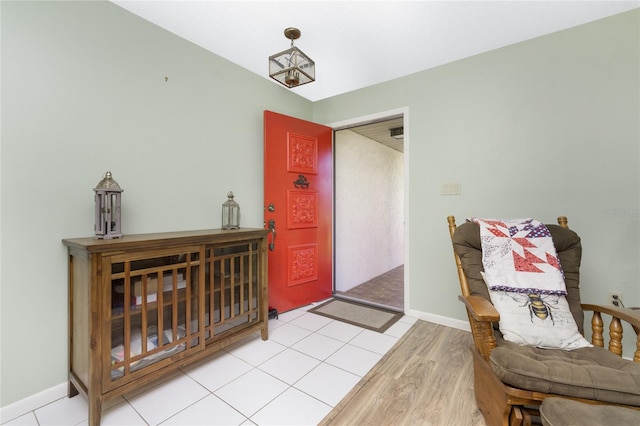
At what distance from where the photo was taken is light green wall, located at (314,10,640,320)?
1952 mm

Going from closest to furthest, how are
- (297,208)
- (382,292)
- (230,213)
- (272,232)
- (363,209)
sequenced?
1. (230,213)
2. (272,232)
3. (297,208)
4. (382,292)
5. (363,209)

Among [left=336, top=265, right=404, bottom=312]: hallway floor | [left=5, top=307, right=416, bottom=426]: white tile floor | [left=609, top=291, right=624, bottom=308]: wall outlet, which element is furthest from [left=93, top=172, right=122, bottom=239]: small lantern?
[left=609, top=291, right=624, bottom=308]: wall outlet

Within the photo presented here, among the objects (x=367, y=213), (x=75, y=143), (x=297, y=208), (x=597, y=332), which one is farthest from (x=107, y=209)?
(x=367, y=213)

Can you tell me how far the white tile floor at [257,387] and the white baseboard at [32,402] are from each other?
1.1 inches

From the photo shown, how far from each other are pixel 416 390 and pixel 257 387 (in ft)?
3.25

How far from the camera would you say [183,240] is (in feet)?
5.74

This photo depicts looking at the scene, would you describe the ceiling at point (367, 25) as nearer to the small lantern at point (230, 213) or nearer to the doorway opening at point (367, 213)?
the doorway opening at point (367, 213)

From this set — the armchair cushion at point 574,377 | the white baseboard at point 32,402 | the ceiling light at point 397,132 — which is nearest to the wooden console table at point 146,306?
the white baseboard at point 32,402

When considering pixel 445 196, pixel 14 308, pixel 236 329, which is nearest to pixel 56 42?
pixel 14 308

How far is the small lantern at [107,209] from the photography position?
163cm

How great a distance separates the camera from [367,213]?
4.25m

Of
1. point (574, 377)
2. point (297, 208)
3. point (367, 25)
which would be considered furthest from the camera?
point (297, 208)

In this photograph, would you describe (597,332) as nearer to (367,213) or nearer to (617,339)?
(617,339)

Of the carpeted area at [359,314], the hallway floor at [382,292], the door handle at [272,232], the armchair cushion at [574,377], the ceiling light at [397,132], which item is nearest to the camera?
the armchair cushion at [574,377]
